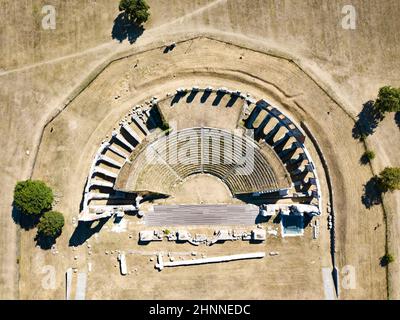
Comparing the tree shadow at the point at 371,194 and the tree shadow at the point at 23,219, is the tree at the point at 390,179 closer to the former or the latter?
the tree shadow at the point at 371,194

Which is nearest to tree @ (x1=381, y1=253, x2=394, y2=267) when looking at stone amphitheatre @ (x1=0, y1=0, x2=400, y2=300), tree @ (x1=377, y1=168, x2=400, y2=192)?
stone amphitheatre @ (x1=0, y1=0, x2=400, y2=300)

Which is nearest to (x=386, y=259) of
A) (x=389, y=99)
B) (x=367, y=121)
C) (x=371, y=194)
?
(x=371, y=194)

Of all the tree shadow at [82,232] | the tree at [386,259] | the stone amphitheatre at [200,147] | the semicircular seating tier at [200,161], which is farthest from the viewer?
the tree shadow at [82,232]

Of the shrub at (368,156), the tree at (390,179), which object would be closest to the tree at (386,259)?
the tree at (390,179)

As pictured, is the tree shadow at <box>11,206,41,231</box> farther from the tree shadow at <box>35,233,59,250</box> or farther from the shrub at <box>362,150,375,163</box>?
the shrub at <box>362,150,375,163</box>

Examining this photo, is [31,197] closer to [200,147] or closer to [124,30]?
[200,147]

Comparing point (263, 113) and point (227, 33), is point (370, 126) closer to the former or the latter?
point (263, 113)

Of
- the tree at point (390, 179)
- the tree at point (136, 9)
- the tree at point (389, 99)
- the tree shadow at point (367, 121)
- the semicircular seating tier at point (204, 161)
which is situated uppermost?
the tree at point (136, 9)
